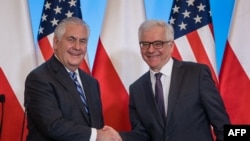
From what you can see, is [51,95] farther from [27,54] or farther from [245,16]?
[245,16]

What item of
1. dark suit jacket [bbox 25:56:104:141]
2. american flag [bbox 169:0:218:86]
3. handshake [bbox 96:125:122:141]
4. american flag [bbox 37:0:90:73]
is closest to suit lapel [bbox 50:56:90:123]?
dark suit jacket [bbox 25:56:104:141]

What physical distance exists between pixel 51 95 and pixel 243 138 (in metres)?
1.11

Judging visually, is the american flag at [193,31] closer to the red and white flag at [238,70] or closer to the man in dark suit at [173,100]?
the red and white flag at [238,70]

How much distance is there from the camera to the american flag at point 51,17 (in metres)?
3.02

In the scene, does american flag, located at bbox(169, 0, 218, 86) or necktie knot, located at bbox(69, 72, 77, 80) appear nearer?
necktie knot, located at bbox(69, 72, 77, 80)

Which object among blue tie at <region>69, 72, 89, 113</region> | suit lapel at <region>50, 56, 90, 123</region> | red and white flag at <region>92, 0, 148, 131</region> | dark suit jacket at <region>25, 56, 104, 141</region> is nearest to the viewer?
dark suit jacket at <region>25, 56, 104, 141</region>

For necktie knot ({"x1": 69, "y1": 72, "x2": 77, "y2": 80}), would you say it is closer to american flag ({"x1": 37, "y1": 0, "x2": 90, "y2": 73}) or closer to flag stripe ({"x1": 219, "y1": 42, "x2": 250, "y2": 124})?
american flag ({"x1": 37, "y1": 0, "x2": 90, "y2": 73})

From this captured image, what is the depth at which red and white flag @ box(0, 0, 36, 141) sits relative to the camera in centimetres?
296

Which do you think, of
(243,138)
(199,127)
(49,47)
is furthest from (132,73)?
(243,138)

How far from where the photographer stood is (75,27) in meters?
2.33

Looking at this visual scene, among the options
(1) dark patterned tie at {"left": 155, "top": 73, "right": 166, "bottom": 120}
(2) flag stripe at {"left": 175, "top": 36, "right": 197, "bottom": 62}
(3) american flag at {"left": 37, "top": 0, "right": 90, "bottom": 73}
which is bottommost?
(1) dark patterned tie at {"left": 155, "top": 73, "right": 166, "bottom": 120}

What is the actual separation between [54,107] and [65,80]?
0.60 feet

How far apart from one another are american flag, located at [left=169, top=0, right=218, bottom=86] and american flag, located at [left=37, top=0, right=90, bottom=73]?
28.1 inches

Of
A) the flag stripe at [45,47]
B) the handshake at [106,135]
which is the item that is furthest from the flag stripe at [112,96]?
the handshake at [106,135]
